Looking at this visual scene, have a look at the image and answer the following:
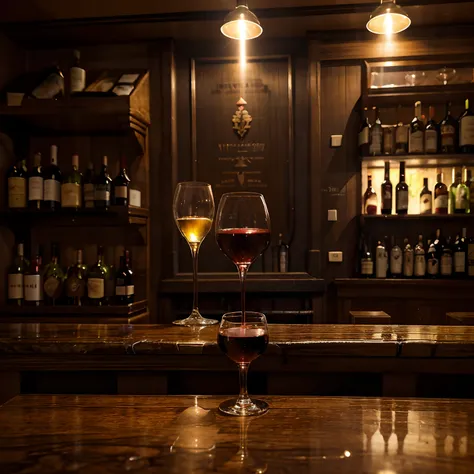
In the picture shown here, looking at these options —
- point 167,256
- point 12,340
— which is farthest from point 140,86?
point 12,340

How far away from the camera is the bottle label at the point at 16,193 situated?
10.3ft

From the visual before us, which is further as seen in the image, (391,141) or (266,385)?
(391,141)

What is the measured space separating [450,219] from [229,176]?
1.54 meters

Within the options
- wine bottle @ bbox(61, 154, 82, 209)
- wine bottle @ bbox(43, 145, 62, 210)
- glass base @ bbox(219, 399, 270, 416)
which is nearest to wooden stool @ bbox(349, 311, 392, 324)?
glass base @ bbox(219, 399, 270, 416)

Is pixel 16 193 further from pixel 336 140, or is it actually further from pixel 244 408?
pixel 244 408

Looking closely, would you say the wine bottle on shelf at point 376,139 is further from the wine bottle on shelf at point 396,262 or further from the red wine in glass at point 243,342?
the red wine in glass at point 243,342

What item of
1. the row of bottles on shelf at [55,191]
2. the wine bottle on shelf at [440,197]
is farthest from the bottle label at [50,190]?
the wine bottle on shelf at [440,197]

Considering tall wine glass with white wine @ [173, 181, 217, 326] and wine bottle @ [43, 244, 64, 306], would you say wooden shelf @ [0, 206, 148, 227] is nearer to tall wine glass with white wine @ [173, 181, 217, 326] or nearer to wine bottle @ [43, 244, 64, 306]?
wine bottle @ [43, 244, 64, 306]

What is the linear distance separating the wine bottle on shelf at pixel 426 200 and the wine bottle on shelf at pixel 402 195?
0.43 ft

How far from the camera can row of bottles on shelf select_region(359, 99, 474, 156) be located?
3143 millimetres

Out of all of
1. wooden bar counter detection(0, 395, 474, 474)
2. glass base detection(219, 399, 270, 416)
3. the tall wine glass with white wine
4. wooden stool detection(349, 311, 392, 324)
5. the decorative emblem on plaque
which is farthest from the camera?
the decorative emblem on plaque

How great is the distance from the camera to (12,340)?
1094 mm

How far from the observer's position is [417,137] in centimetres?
318

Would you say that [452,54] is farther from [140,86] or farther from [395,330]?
[395,330]
